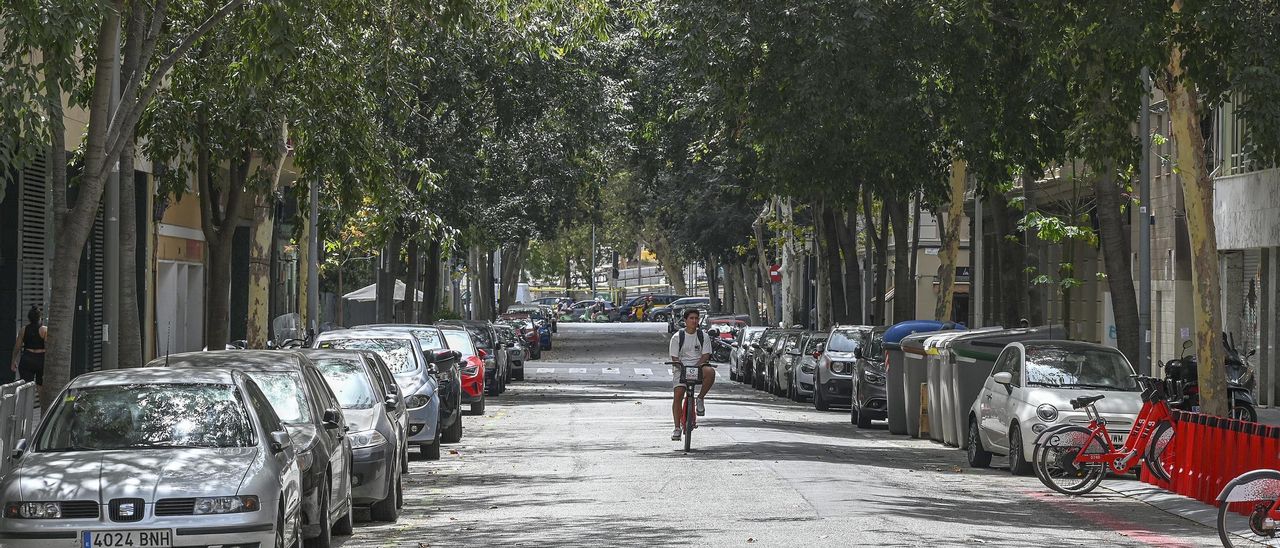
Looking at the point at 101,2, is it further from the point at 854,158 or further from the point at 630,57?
the point at 630,57

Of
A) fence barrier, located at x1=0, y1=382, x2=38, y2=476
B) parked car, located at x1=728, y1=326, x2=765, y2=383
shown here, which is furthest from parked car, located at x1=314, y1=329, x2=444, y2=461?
parked car, located at x1=728, y1=326, x2=765, y2=383

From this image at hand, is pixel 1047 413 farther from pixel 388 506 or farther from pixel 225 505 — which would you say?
pixel 225 505

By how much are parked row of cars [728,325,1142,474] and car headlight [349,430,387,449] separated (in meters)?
7.58

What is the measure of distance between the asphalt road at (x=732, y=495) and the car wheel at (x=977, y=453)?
207 mm

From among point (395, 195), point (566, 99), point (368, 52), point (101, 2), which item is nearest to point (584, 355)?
point (566, 99)

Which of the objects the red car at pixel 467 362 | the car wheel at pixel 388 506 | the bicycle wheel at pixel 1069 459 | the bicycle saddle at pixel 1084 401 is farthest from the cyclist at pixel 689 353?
the car wheel at pixel 388 506

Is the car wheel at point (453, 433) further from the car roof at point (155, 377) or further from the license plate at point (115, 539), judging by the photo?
the license plate at point (115, 539)

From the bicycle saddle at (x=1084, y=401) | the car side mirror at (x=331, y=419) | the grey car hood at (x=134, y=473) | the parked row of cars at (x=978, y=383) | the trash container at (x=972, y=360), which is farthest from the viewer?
the trash container at (x=972, y=360)

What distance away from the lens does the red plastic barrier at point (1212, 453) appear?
1460 centimetres

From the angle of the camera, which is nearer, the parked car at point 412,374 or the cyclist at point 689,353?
the parked car at point 412,374

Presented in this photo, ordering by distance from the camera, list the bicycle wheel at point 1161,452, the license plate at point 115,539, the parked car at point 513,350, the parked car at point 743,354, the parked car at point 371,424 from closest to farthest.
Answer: the license plate at point 115,539, the parked car at point 371,424, the bicycle wheel at point 1161,452, the parked car at point 513,350, the parked car at point 743,354

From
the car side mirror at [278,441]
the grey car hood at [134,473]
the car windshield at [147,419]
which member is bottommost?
the grey car hood at [134,473]

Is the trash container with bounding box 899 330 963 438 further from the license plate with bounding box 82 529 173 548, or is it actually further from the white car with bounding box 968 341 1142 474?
the license plate with bounding box 82 529 173 548

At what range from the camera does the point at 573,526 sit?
13.2 meters
